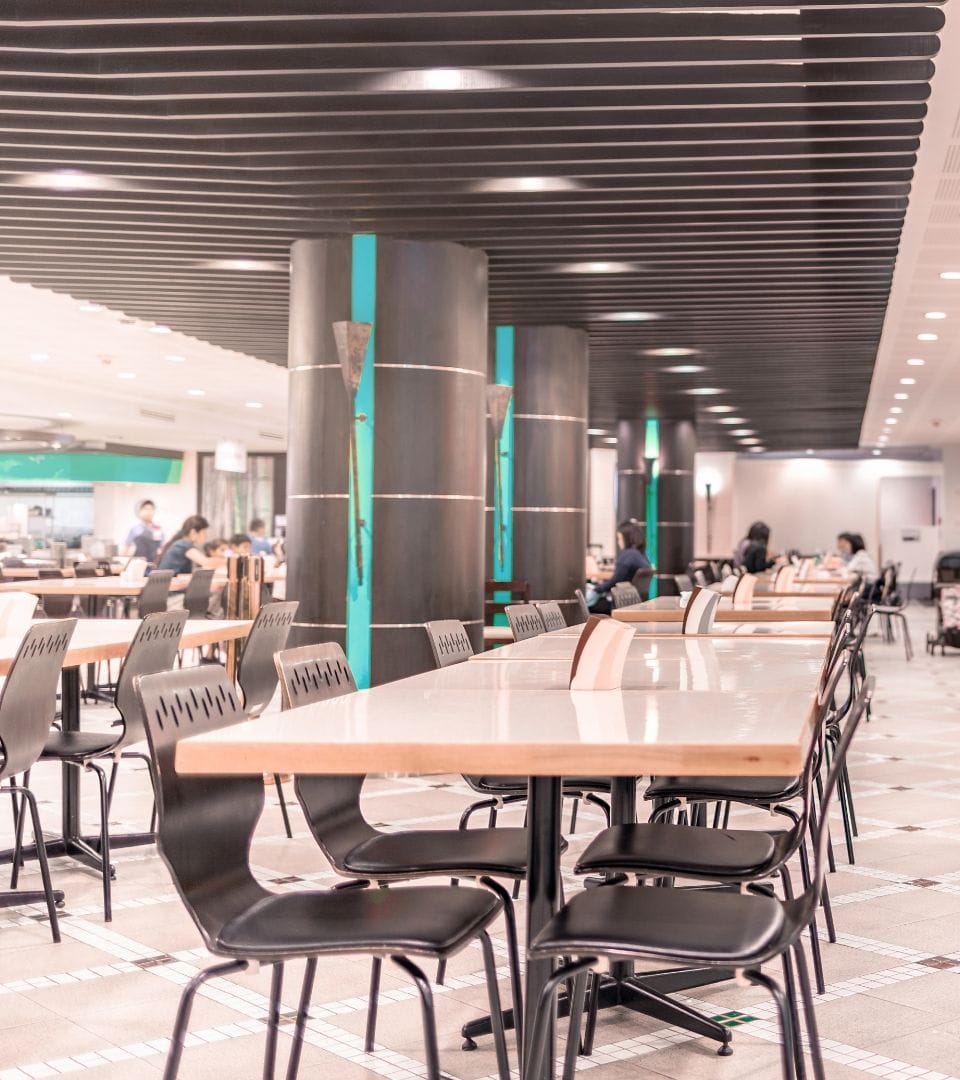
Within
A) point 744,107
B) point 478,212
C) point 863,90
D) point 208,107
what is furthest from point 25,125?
point 863,90

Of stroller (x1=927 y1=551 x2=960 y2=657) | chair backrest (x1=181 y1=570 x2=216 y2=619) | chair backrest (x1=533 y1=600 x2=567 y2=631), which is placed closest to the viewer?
chair backrest (x1=533 y1=600 x2=567 y2=631)

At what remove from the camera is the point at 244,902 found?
7.86ft

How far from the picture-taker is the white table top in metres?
4.21

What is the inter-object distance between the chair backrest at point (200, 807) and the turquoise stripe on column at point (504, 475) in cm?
752

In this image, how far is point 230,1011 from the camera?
3229 mm

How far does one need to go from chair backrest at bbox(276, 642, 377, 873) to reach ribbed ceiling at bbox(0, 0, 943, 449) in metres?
2.55

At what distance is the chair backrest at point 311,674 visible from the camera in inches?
112

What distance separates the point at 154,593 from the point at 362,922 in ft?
21.0

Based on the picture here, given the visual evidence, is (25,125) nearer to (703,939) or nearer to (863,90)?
(863,90)

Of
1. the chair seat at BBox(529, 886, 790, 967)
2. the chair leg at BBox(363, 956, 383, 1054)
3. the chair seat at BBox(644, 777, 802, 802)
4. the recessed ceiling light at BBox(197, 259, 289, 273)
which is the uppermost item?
the recessed ceiling light at BBox(197, 259, 289, 273)

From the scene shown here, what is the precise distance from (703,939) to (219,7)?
371 centimetres

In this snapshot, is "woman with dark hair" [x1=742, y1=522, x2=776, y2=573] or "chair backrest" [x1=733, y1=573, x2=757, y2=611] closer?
"chair backrest" [x1=733, y1=573, x2=757, y2=611]

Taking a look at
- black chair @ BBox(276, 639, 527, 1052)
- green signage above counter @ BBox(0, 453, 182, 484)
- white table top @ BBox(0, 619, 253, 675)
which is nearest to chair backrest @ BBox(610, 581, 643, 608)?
white table top @ BBox(0, 619, 253, 675)

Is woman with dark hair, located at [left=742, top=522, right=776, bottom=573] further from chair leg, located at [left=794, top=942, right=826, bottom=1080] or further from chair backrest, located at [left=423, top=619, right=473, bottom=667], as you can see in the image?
chair leg, located at [left=794, top=942, right=826, bottom=1080]
